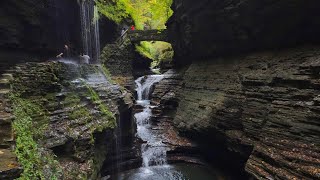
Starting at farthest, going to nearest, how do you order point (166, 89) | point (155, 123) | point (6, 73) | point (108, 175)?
point (166, 89) → point (155, 123) → point (108, 175) → point (6, 73)

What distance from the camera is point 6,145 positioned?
280 inches

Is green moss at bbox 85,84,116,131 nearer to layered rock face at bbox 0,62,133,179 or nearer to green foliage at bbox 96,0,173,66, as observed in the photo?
layered rock face at bbox 0,62,133,179

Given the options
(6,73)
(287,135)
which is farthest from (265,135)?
(6,73)

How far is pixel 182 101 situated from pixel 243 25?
8578 millimetres

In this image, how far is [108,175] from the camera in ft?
50.8

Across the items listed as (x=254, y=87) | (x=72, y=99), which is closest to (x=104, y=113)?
(x=72, y=99)

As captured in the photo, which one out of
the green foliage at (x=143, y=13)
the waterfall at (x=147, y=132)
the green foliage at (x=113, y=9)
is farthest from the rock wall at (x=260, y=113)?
the green foliage at (x=143, y=13)

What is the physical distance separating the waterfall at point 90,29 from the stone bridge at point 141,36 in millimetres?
5166

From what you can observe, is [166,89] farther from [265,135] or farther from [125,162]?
[265,135]

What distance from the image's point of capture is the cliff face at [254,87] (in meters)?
10.9

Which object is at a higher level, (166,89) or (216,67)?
(216,67)

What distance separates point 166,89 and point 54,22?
1297 cm

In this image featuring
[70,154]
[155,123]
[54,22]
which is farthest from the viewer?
[155,123]

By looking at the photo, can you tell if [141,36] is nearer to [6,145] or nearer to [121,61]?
[121,61]
